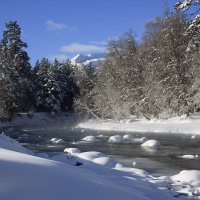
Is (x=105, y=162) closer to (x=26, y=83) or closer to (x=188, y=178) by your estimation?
(x=188, y=178)

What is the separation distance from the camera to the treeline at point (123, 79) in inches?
1734

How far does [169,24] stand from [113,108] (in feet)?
48.8

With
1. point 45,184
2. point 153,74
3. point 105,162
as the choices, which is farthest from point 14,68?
point 45,184

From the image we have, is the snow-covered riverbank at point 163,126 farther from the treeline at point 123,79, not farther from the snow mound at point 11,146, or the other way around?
the snow mound at point 11,146

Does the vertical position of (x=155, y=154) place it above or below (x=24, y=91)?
below

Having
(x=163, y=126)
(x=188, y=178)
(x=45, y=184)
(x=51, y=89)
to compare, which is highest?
(x=51, y=89)

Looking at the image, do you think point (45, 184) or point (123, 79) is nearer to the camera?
point (45, 184)

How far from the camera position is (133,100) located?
52.6 metres

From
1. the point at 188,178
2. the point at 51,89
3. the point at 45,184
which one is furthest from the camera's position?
the point at 51,89

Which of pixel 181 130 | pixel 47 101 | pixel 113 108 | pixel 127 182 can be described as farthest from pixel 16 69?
pixel 127 182

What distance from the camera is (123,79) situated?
5366 cm

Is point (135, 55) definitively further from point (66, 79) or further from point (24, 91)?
point (66, 79)

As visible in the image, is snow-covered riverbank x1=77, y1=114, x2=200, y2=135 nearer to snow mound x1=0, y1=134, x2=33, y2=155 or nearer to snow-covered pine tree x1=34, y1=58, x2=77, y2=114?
snow-covered pine tree x1=34, y1=58, x2=77, y2=114

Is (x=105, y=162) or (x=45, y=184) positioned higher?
(x=45, y=184)
